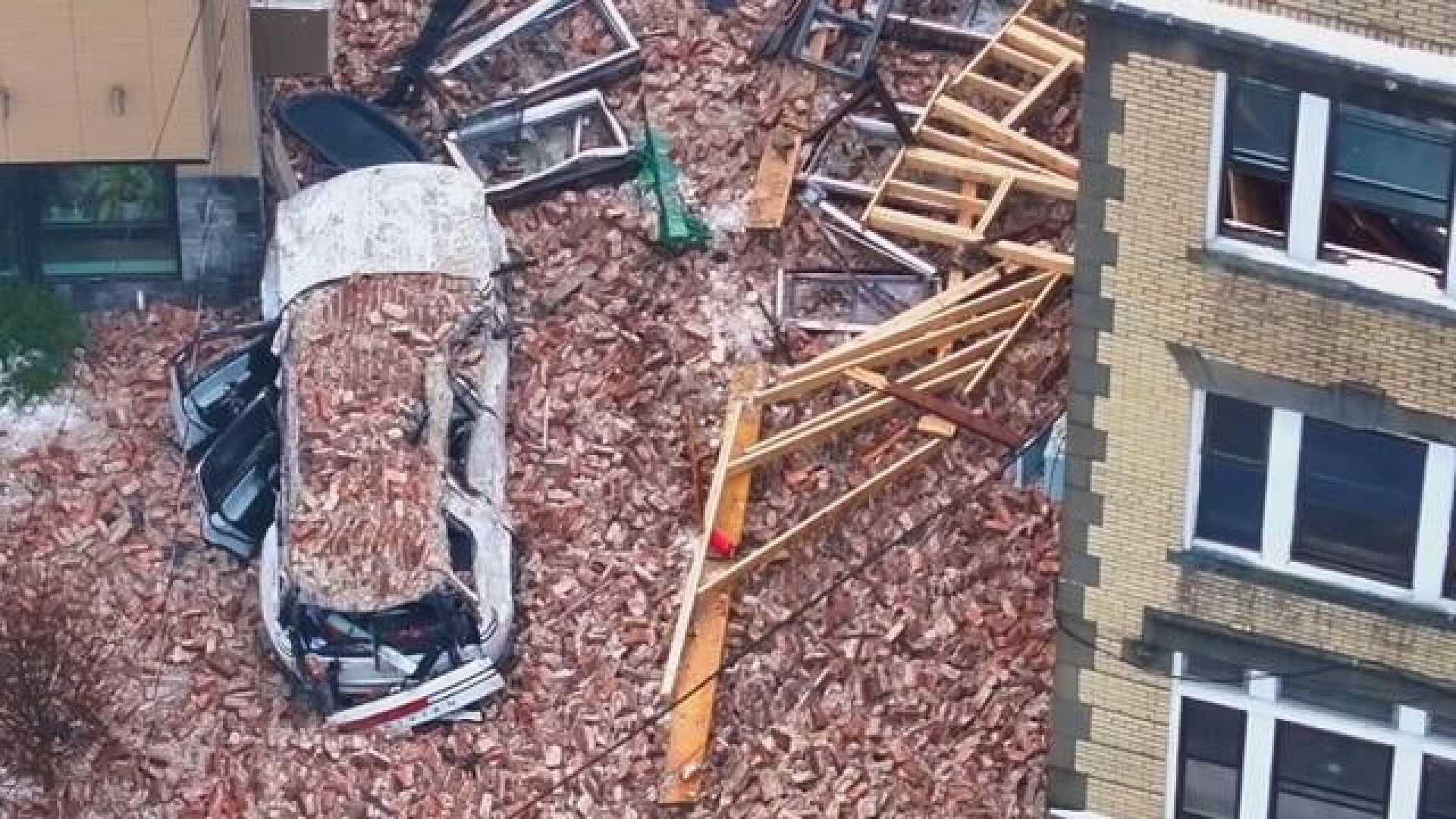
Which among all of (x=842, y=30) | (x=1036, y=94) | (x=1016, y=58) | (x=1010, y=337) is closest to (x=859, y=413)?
(x=1010, y=337)

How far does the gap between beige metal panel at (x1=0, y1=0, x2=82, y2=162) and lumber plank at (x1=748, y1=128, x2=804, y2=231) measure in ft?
24.6

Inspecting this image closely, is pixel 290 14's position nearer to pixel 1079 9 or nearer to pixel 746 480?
pixel 746 480

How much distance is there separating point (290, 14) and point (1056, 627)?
1226cm

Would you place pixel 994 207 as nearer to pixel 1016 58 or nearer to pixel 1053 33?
pixel 1016 58

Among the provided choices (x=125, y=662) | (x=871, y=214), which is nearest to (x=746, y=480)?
(x=871, y=214)

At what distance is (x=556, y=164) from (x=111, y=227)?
5.07 metres

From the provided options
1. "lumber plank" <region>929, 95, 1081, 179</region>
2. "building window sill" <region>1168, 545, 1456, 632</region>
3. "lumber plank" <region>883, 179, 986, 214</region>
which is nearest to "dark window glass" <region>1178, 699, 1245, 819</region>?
"building window sill" <region>1168, 545, 1456, 632</region>

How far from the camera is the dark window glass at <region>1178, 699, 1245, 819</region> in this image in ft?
102

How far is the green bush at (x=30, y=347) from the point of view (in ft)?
128

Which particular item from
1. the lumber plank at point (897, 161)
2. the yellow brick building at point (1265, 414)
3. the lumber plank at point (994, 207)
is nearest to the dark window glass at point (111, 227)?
→ the lumber plank at point (897, 161)

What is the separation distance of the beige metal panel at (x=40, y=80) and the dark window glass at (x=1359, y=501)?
14470mm

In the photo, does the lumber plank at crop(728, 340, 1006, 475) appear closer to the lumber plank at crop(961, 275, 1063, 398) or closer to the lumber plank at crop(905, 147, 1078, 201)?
the lumber plank at crop(961, 275, 1063, 398)

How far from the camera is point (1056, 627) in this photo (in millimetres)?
33000

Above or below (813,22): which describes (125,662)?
below
